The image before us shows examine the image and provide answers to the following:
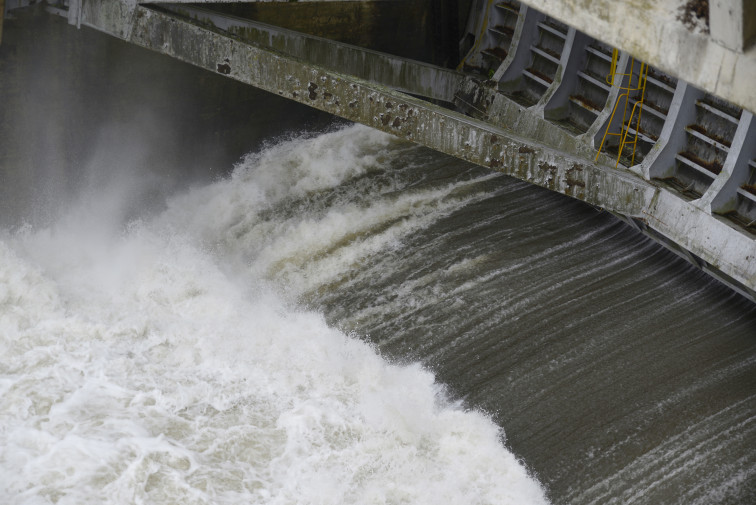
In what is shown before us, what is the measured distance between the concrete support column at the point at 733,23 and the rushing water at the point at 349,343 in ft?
10.4

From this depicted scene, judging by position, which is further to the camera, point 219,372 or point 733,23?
point 219,372

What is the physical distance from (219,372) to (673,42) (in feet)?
13.1

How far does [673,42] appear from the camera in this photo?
3.10 meters

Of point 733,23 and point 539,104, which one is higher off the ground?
point 733,23

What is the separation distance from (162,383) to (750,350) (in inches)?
180

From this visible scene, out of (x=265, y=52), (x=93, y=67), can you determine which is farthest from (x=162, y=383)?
(x=93, y=67)

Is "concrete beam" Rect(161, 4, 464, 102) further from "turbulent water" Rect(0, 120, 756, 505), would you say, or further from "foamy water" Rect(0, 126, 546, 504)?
"foamy water" Rect(0, 126, 546, 504)

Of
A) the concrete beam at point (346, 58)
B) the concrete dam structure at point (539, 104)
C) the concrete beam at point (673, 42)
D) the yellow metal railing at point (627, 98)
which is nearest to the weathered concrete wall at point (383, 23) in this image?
the concrete dam structure at point (539, 104)

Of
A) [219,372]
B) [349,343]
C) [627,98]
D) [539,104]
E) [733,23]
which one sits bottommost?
[219,372]

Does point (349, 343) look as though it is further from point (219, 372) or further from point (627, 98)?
point (627, 98)

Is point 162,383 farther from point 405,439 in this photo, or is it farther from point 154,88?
point 154,88

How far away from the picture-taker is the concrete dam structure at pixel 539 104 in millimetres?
5832

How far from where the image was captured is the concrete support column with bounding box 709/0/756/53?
2748 millimetres

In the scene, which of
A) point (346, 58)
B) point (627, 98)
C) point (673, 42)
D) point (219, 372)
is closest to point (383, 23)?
point (346, 58)
